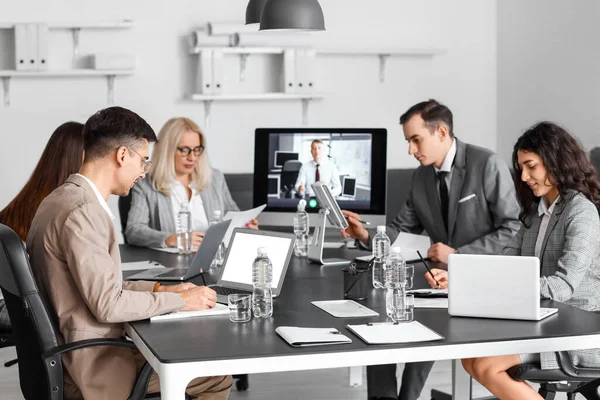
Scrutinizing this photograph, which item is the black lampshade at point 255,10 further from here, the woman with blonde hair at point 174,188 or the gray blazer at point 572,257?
the gray blazer at point 572,257

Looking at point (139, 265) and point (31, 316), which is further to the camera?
point (139, 265)

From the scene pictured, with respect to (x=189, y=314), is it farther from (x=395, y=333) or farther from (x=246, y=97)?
(x=246, y=97)

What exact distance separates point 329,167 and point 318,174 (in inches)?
2.3

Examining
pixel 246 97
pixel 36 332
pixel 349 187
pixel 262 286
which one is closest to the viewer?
pixel 36 332

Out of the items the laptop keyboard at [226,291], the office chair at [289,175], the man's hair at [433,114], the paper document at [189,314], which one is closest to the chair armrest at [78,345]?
the paper document at [189,314]

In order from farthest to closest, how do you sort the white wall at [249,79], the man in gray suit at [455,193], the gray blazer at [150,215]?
the white wall at [249,79]
the gray blazer at [150,215]
the man in gray suit at [455,193]

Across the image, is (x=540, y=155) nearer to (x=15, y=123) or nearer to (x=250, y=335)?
(x=250, y=335)

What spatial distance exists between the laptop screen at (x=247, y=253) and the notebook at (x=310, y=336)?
1.98 feet

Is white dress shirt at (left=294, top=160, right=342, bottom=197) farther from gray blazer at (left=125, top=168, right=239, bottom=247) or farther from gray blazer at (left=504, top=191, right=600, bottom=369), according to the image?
gray blazer at (left=504, top=191, right=600, bottom=369)

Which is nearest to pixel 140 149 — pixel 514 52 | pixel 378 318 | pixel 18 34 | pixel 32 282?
pixel 32 282

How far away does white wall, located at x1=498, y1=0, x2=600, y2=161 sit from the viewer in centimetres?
508

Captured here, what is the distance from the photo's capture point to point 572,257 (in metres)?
2.87

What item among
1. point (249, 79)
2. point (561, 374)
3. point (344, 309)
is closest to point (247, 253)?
point (344, 309)

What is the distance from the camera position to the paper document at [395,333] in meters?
2.32
